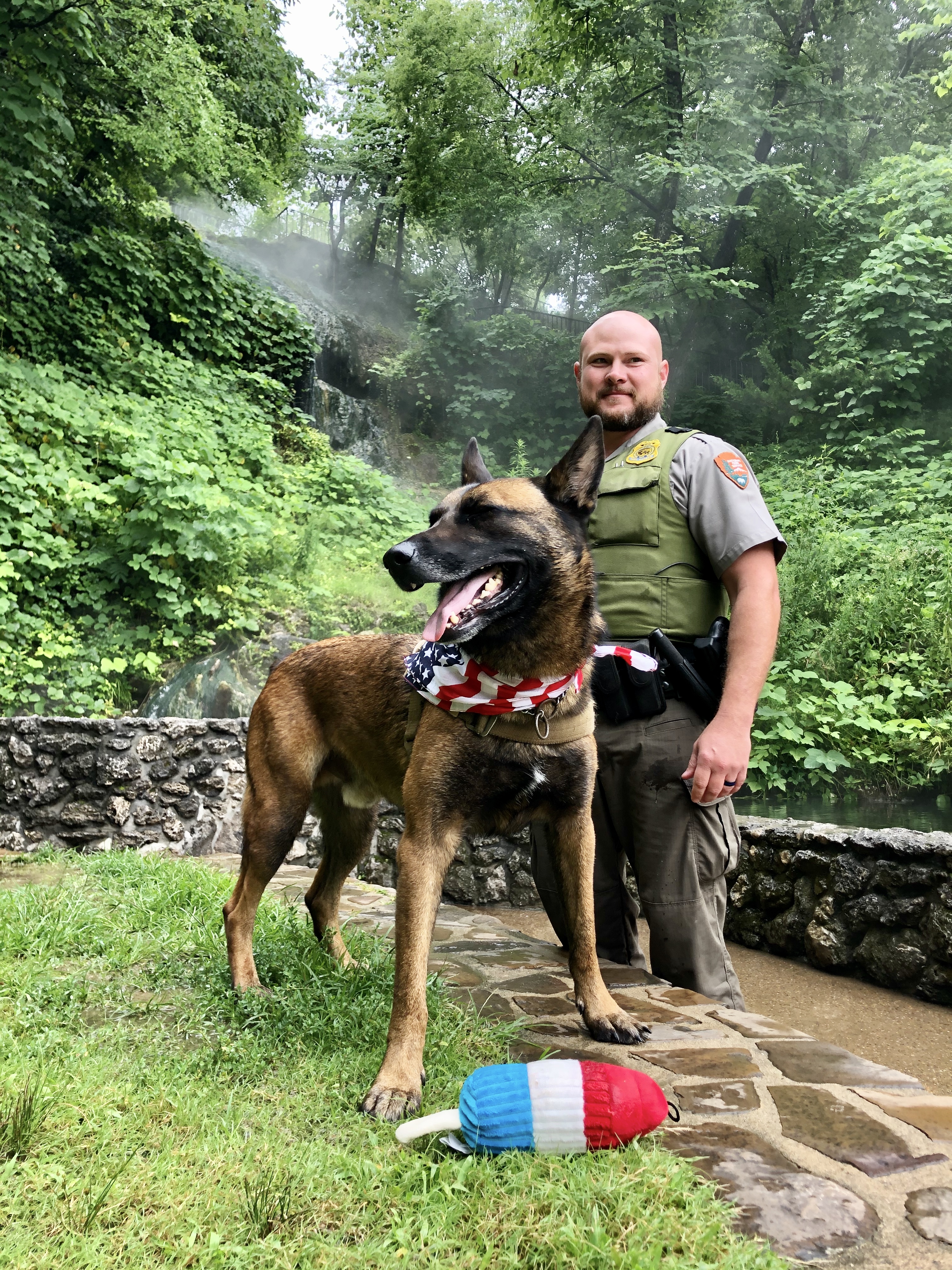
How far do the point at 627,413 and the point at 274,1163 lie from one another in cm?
253

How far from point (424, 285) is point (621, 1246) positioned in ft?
89.5

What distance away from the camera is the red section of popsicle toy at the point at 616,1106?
69.4 inches

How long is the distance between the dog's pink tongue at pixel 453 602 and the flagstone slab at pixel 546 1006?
4.53 ft

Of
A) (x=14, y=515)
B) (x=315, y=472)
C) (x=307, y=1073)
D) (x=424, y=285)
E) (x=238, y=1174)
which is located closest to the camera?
(x=238, y=1174)

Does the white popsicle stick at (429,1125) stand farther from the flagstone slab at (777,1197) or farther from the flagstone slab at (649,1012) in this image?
the flagstone slab at (649,1012)

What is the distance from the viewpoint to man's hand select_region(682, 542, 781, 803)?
2648 millimetres

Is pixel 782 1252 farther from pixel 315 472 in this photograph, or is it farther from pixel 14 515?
pixel 315 472

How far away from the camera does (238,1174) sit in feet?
5.53

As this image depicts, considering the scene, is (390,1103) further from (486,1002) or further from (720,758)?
(720,758)

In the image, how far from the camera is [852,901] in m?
4.38

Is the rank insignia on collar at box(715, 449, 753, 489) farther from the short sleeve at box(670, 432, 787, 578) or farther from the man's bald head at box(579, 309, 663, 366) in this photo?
the man's bald head at box(579, 309, 663, 366)

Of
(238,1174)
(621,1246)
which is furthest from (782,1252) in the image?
(238,1174)

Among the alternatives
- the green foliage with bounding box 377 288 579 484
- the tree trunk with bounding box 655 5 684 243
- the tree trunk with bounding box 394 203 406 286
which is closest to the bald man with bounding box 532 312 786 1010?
the green foliage with bounding box 377 288 579 484

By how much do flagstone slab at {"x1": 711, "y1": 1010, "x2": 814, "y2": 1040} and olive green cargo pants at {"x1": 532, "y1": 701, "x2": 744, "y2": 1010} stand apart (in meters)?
0.14
